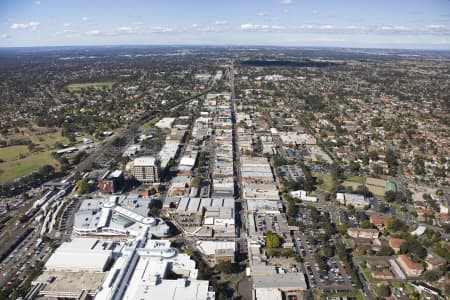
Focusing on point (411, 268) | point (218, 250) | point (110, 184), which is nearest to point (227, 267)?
point (218, 250)

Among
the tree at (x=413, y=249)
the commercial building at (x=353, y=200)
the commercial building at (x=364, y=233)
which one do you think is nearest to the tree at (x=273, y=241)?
the commercial building at (x=364, y=233)

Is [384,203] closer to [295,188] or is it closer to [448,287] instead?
[295,188]

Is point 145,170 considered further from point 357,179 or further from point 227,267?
point 357,179

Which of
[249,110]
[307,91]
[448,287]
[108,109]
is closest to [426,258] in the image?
[448,287]

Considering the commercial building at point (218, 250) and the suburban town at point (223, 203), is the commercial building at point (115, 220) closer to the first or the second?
the suburban town at point (223, 203)

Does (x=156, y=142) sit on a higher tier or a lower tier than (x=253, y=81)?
lower

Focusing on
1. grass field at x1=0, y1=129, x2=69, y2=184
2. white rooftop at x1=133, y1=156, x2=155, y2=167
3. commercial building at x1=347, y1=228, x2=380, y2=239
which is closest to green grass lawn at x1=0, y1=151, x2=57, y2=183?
grass field at x1=0, y1=129, x2=69, y2=184

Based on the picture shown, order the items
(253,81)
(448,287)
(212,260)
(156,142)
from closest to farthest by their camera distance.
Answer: (448,287) < (212,260) < (156,142) < (253,81)
